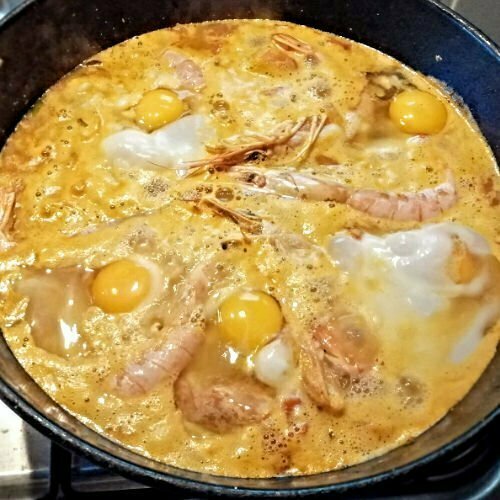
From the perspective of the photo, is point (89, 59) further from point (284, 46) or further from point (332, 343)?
point (332, 343)

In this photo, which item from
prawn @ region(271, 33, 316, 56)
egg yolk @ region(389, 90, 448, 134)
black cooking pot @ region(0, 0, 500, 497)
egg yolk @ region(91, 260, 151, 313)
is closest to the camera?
black cooking pot @ region(0, 0, 500, 497)

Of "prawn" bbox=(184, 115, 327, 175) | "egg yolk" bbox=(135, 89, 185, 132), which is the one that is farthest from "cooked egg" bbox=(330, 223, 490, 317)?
"egg yolk" bbox=(135, 89, 185, 132)

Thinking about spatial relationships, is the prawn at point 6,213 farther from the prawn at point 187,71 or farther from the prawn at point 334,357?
the prawn at point 334,357

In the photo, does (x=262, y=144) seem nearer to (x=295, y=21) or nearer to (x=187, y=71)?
(x=187, y=71)

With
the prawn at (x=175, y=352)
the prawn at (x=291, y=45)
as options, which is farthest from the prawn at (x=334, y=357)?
the prawn at (x=291, y=45)

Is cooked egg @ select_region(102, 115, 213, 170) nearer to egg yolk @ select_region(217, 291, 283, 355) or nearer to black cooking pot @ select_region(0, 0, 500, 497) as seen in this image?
black cooking pot @ select_region(0, 0, 500, 497)

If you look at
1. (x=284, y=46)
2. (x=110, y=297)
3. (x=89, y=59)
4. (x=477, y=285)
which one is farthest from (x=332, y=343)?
(x=89, y=59)
